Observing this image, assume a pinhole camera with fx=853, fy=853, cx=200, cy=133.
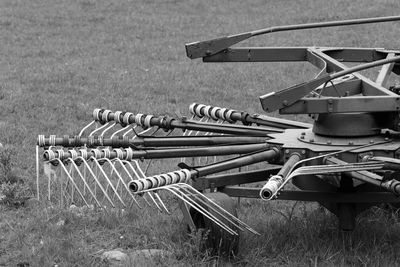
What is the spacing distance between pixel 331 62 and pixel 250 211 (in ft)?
4.25

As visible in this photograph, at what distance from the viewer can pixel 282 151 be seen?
5203mm

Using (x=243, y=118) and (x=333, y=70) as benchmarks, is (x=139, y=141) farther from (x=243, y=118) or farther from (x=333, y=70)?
(x=333, y=70)

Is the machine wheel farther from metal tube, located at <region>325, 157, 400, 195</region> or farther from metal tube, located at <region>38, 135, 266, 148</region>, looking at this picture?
metal tube, located at <region>38, 135, 266, 148</region>

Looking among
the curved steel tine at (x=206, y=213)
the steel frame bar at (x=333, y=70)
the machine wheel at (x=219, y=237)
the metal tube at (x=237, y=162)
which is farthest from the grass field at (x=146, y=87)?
the steel frame bar at (x=333, y=70)

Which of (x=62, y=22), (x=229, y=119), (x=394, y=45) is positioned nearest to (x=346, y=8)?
(x=394, y=45)

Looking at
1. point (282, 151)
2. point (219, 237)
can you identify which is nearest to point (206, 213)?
point (219, 237)

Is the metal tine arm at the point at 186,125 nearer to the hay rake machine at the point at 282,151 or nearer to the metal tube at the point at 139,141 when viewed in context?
the hay rake machine at the point at 282,151

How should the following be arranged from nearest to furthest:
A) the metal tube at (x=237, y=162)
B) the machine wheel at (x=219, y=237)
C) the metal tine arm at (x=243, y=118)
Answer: the machine wheel at (x=219, y=237), the metal tube at (x=237, y=162), the metal tine arm at (x=243, y=118)

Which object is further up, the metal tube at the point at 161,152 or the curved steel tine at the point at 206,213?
the metal tube at the point at 161,152

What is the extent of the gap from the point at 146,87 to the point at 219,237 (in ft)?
25.1

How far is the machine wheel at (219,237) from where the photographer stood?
15.6ft

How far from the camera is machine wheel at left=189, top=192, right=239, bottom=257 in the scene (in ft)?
15.6

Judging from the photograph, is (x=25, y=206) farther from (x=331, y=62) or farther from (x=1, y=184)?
(x=331, y=62)

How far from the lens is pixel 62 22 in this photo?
62.6 feet
